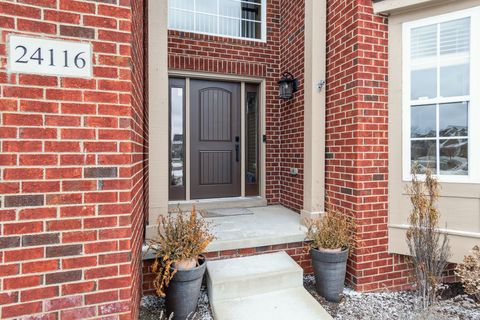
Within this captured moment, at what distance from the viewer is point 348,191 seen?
9.70 ft

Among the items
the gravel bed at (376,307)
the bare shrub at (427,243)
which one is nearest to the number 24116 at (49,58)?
the gravel bed at (376,307)

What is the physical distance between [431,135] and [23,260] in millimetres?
3428

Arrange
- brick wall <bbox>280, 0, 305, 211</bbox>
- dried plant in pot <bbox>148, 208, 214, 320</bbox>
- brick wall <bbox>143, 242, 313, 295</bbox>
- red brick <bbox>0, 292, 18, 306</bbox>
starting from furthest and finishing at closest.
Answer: brick wall <bbox>280, 0, 305, 211</bbox>, brick wall <bbox>143, 242, 313, 295</bbox>, dried plant in pot <bbox>148, 208, 214, 320</bbox>, red brick <bbox>0, 292, 18, 306</bbox>

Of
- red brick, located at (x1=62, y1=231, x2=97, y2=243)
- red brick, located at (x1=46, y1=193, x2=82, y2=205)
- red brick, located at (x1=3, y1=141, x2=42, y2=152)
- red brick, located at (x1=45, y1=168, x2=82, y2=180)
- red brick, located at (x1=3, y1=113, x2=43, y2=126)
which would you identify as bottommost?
red brick, located at (x1=62, y1=231, x2=97, y2=243)

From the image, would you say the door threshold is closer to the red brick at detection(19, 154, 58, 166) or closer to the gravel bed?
the gravel bed

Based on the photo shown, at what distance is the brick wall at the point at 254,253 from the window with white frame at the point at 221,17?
3317 millimetres

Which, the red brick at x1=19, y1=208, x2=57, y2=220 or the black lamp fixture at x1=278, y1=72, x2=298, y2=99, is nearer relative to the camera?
the red brick at x1=19, y1=208, x2=57, y2=220

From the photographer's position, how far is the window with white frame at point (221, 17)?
424cm

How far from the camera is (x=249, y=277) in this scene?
2467mm

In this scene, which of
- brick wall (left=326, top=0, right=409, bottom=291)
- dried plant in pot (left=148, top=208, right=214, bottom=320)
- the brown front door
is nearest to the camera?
dried plant in pot (left=148, top=208, right=214, bottom=320)

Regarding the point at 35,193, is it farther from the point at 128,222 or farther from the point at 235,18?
the point at 235,18

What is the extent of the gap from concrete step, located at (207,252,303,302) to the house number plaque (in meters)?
1.90

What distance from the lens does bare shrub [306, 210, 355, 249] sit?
2705 millimetres

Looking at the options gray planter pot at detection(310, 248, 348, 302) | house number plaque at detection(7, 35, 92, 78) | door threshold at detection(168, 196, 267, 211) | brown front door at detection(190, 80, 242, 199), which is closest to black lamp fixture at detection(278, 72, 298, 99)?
brown front door at detection(190, 80, 242, 199)
